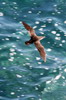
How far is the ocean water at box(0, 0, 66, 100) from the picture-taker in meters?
12.6

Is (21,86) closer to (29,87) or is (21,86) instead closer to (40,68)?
(29,87)

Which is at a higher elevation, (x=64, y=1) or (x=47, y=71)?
(x=64, y=1)

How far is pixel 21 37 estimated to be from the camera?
1491cm

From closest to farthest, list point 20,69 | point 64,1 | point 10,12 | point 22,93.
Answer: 1. point 22,93
2. point 20,69
3. point 10,12
4. point 64,1

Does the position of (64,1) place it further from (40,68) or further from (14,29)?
(40,68)

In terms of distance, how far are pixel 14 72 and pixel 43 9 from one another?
18.6 ft

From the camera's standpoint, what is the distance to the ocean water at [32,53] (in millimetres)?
12562

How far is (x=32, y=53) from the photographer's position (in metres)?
14.2

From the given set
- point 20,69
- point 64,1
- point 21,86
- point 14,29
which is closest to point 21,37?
point 14,29

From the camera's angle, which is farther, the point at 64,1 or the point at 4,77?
the point at 64,1

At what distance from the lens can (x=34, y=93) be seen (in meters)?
12.4

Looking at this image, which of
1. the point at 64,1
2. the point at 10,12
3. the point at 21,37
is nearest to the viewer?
the point at 21,37

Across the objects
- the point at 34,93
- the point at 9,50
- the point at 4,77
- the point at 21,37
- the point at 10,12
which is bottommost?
the point at 34,93

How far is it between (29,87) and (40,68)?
124 cm
